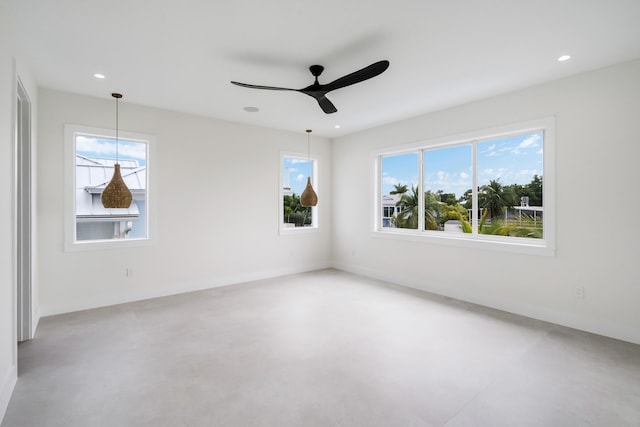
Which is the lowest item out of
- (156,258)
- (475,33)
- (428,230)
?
(156,258)

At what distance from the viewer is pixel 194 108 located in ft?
14.6

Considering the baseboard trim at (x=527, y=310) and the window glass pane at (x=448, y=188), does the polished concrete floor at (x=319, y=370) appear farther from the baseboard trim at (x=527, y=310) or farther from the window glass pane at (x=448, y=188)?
the window glass pane at (x=448, y=188)

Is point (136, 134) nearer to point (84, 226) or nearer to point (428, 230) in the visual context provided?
point (84, 226)

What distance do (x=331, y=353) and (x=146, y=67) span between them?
10.6 ft

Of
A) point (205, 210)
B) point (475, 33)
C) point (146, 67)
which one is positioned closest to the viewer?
point (475, 33)

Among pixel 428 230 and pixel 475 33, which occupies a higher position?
pixel 475 33

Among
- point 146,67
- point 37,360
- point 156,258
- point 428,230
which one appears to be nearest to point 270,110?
point 146,67

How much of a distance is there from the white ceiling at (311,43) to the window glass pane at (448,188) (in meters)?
0.94

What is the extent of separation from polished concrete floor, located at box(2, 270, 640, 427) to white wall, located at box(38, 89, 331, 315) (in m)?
0.48

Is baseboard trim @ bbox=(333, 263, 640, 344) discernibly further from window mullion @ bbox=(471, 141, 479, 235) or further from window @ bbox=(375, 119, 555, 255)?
window mullion @ bbox=(471, 141, 479, 235)

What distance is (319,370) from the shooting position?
2.53 m

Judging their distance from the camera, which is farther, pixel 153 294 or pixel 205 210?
pixel 205 210

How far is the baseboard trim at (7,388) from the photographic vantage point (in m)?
1.98

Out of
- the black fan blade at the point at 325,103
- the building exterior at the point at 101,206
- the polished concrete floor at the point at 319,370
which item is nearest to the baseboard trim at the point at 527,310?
the polished concrete floor at the point at 319,370
